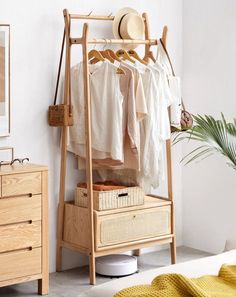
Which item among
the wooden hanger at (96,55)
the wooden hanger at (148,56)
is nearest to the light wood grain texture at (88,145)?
the wooden hanger at (96,55)

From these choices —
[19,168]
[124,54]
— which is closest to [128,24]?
[124,54]

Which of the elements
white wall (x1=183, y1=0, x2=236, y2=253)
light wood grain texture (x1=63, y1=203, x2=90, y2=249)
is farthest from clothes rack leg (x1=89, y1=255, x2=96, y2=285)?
white wall (x1=183, y1=0, x2=236, y2=253)

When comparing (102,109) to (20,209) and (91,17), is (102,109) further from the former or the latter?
(20,209)

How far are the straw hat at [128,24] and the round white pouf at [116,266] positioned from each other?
1655mm

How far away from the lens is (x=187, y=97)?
17.7 ft

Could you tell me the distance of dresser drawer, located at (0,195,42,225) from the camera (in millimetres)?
3959

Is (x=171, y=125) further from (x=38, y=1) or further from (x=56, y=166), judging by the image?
(x=38, y=1)

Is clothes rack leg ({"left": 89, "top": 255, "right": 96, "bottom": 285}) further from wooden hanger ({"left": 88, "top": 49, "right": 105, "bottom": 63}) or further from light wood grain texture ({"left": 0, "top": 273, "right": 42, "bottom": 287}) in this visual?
wooden hanger ({"left": 88, "top": 49, "right": 105, "bottom": 63})

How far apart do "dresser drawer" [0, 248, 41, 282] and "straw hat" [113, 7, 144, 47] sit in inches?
68.0

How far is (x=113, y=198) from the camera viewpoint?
449 cm

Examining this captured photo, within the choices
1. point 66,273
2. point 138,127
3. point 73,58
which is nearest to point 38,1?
point 73,58

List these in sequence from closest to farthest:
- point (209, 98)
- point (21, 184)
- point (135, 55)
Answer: point (21, 184), point (135, 55), point (209, 98)

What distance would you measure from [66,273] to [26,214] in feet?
2.71

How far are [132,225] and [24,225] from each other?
89 cm
